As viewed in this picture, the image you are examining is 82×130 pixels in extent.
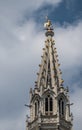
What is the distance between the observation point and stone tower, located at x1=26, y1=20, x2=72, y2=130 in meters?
103

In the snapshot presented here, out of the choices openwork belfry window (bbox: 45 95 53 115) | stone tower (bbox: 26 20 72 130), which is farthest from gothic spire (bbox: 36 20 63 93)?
openwork belfry window (bbox: 45 95 53 115)

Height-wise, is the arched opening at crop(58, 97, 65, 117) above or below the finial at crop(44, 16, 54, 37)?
below

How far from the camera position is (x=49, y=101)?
345 feet

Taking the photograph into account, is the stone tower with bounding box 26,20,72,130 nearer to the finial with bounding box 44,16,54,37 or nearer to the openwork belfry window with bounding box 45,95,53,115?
the openwork belfry window with bounding box 45,95,53,115

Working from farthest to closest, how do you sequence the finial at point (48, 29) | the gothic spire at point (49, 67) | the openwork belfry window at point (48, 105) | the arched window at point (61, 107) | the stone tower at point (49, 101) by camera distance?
the finial at point (48, 29)
the gothic spire at point (49, 67)
the arched window at point (61, 107)
the openwork belfry window at point (48, 105)
the stone tower at point (49, 101)

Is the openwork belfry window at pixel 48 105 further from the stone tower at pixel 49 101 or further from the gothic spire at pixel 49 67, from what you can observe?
the gothic spire at pixel 49 67

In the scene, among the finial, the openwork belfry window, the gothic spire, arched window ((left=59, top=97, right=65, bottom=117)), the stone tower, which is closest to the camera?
the stone tower

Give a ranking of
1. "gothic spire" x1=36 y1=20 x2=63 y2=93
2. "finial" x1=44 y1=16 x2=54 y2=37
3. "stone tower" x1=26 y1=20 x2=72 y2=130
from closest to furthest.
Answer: "stone tower" x1=26 y1=20 x2=72 y2=130 < "gothic spire" x1=36 y1=20 x2=63 y2=93 < "finial" x1=44 y1=16 x2=54 y2=37

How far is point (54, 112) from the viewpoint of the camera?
339ft

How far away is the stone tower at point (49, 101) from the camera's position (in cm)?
10262

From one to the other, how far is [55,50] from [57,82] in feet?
27.3

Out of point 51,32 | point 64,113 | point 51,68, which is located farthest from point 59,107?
point 51,32

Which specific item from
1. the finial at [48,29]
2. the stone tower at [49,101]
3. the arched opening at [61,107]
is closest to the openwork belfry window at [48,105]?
the stone tower at [49,101]

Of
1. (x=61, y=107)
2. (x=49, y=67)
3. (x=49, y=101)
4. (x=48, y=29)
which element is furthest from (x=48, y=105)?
(x=48, y=29)
